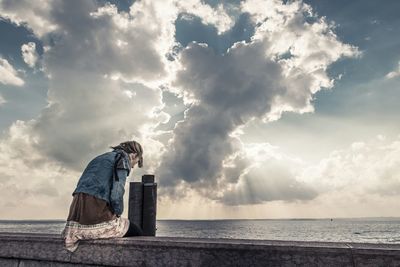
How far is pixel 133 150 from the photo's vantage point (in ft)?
14.7

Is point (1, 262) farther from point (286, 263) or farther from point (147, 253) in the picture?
point (286, 263)

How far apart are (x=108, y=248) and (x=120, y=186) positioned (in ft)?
2.38

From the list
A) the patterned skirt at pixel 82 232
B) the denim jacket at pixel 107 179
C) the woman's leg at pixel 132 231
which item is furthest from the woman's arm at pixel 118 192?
the woman's leg at pixel 132 231

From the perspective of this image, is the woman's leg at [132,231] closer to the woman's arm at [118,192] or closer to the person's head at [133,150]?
the woman's arm at [118,192]

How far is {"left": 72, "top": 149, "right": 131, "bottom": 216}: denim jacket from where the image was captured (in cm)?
396

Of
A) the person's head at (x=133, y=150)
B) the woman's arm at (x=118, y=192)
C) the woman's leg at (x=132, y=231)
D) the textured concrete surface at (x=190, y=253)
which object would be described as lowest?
the textured concrete surface at (x=190, y=253)

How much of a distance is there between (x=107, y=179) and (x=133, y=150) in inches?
23.1

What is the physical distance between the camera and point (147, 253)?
3533 mm

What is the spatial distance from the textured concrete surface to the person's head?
1103 mm

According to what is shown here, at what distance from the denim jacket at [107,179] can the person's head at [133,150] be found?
0.23 metres

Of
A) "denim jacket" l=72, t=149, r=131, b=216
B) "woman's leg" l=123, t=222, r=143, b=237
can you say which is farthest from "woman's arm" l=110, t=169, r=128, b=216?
"woman's leg" l=123, t=222, r=143, b=237

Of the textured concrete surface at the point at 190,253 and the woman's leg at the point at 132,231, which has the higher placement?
the woman's leg at the point at 132,231

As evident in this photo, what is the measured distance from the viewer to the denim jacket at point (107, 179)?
396 centimetres

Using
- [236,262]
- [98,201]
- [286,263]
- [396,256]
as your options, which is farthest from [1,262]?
[396,256]
